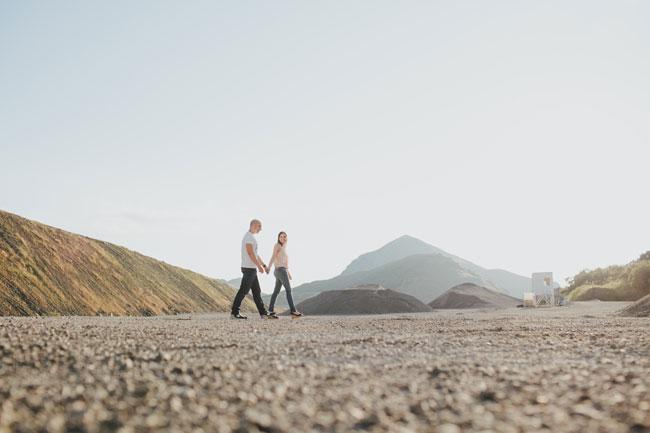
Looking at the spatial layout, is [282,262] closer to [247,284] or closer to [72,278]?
[247,284]

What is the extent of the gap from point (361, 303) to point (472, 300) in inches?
677

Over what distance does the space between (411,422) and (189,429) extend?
4.26 ft

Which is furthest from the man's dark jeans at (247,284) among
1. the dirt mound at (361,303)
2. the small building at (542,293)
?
the small building at (542,293)

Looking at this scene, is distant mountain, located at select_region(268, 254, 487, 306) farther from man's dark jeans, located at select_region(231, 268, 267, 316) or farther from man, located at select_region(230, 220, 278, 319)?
man, located at select_region(230, 220, 278, 319)

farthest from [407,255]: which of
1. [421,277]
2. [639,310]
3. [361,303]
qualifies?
[639,310]

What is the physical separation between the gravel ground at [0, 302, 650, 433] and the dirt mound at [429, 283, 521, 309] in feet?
133

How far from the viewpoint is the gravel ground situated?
309 centimetres

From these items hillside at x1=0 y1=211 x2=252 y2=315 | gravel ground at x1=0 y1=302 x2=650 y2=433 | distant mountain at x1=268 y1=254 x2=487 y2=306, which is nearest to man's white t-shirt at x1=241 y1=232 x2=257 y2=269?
gravel ground at x1=0 y1=302 x2=650 y2=433

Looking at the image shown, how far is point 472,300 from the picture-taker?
4647 cm

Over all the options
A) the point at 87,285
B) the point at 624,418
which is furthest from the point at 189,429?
the point at 87,285

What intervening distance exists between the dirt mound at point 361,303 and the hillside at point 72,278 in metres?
8.75

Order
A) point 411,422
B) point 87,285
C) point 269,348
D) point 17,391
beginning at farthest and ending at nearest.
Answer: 1. point 87,285
2. point 269,348
3. point 17,391
4. point 411,422

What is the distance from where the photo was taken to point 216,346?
6.56 meters

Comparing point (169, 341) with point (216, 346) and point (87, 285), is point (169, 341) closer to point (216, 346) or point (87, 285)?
point (216, 346)
